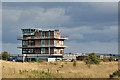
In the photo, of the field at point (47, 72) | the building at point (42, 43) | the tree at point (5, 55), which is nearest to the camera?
the field at point (47, 72)

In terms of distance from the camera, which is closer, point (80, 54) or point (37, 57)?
point (37, 57)

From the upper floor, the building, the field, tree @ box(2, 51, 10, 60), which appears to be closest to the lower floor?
the building

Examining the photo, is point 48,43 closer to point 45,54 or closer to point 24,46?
point 45,54

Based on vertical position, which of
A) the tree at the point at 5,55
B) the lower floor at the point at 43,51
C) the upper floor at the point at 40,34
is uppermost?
the upper floor at the point at 40,34

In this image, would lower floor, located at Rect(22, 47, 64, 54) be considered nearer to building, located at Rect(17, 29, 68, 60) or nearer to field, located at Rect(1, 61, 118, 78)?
building, located at Rect(17, 29, 68, 60)

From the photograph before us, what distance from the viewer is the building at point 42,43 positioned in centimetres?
9256

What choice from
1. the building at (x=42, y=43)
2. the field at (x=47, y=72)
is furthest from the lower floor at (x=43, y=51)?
the field at (x=47, y=72)

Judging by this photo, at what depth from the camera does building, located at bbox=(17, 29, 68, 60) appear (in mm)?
92562

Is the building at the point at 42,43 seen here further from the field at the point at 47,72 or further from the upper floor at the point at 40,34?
the field at the point at 47,72

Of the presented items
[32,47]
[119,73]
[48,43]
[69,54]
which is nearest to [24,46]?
[32,47]

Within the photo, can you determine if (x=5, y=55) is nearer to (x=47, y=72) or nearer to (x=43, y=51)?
(x=43, y=51)

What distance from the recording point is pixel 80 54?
101750 mm

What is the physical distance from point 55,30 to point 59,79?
6740 cm

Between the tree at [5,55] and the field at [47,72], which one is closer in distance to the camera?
the field at [47,72]
